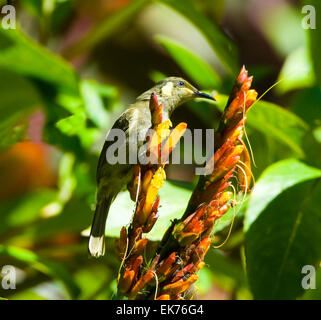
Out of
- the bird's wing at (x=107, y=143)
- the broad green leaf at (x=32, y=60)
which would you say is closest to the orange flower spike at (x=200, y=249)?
the bird's wing at (x=107, y=143)

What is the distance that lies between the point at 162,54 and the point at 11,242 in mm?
1193

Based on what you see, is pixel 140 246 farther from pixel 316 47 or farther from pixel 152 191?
pixel 316 47

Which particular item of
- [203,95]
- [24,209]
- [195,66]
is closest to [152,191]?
[203,95]

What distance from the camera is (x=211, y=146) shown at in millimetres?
902

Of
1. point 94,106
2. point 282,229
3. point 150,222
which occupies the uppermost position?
point 94,106

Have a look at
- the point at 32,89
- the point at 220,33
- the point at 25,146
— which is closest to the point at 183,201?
the point at 220,33

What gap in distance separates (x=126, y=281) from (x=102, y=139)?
111 cm

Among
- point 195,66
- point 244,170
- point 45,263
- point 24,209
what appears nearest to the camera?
point 244,170

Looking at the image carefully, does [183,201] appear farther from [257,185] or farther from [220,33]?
[220,33]

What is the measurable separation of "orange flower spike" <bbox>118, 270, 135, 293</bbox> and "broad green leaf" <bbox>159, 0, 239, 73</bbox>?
0.85 meters

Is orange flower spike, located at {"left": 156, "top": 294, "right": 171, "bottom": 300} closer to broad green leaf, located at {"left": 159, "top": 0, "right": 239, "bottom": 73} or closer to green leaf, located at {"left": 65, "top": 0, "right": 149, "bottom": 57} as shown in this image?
broad green leaf, located at {"left": 159, "top": 0, "right": 239, "bottom": 73}

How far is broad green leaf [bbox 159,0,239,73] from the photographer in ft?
5.02

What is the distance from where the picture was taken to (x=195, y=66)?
5.72 feet

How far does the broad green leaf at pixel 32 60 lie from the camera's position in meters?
1.48
